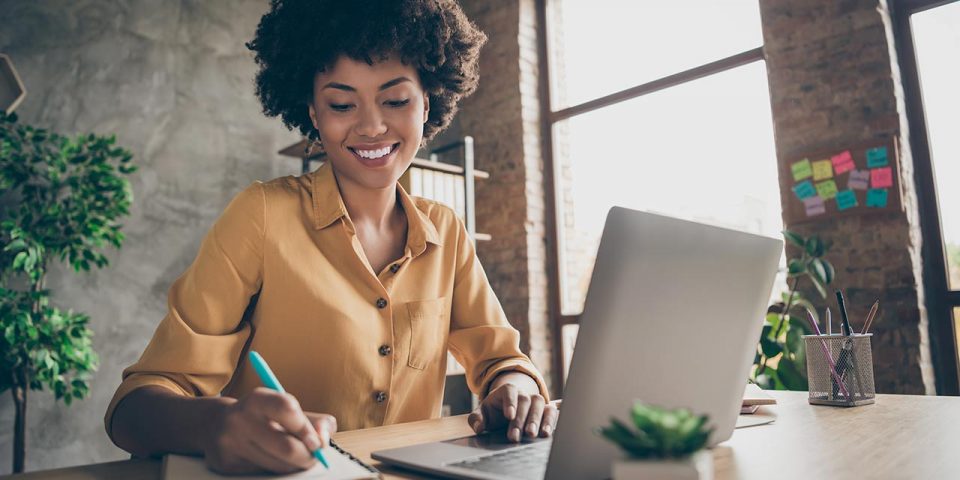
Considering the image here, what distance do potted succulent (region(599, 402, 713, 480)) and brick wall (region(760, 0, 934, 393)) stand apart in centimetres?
271

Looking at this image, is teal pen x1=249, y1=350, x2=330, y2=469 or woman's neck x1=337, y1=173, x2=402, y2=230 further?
woman's neck x1=337, y1=173, x2=402, y2=230

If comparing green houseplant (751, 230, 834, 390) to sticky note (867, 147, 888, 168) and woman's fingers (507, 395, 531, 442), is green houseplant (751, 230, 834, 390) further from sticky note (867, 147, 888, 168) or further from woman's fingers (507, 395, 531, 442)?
woman's fingers (507, 395, 531, 442)

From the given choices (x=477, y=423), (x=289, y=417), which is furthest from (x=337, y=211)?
(x=289, y=417)

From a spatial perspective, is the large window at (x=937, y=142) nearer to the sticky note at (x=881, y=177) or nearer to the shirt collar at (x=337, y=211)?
the sticky note at (x=881, y=177)

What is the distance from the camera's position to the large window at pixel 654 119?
3.33 m

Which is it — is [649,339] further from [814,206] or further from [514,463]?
[814,206]

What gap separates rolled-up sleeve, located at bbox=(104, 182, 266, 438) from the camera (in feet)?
3.09

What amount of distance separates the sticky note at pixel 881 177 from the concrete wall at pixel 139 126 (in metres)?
3.01

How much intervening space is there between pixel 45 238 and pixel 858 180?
3.41 m

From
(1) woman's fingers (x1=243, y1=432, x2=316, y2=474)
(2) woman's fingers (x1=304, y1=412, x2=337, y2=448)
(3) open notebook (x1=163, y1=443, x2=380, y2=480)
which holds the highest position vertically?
(2) woman's fingers (x1=304, y1=412, x2=337, y2=448)

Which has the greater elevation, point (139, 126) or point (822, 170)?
point (139, 126)

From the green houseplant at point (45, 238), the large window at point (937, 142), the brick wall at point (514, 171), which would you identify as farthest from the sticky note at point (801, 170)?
the green houseplant at point (45, 238)

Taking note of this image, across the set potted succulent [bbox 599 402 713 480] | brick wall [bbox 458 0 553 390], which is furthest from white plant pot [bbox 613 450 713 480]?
brick wall [bbox 458 0 553 390]

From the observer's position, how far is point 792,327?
9.04 feet
